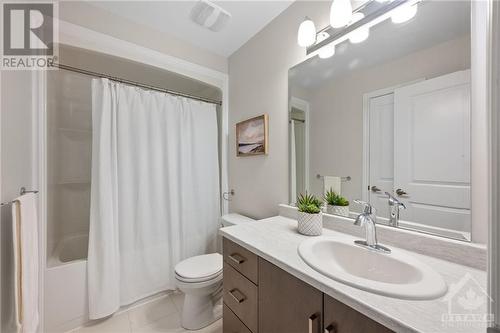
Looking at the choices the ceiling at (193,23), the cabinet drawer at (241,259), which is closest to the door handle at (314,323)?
the cabinet drawer at (241,259)

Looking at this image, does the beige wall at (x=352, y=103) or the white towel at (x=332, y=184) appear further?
the white towel at (x=332, y=184)

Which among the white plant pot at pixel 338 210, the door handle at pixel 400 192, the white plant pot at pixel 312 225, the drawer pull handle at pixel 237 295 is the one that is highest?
the door handle at pixel 400 192

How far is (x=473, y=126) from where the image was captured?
737 mm

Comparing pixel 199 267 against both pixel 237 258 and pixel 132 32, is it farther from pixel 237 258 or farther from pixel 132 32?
pixel 132 32

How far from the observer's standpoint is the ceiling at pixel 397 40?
80cm

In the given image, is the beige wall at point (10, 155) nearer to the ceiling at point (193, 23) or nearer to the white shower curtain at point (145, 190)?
the white shower curtain at point (145, 190)

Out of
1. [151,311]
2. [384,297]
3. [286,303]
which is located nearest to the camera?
[384,297]

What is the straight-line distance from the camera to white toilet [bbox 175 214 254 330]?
1.35m

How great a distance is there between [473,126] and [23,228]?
6.34 feet

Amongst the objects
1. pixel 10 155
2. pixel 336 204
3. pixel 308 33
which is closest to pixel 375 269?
pixel 336 204

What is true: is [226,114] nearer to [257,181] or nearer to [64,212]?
[257,181]

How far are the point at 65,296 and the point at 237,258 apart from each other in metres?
1.34

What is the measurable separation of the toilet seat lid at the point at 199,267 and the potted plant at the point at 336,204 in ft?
3.05

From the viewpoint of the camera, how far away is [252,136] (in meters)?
1.78
